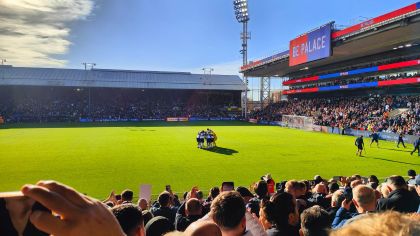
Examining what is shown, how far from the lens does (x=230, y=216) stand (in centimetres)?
342

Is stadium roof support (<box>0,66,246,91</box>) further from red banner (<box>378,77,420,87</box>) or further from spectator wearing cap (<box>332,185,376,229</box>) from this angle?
spectator wearing cap (<box>332,185,376,229</box>)

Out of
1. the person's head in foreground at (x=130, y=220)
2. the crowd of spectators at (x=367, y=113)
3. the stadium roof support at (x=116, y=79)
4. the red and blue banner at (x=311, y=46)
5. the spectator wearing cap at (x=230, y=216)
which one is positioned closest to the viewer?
the spectator wearing cap at (x=230, y=216)

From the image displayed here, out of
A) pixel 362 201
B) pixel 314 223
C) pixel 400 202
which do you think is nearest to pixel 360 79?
pixel 400 202

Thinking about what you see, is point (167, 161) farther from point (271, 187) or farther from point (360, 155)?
point (360, 155)

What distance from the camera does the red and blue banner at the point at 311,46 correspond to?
4706 centimetres

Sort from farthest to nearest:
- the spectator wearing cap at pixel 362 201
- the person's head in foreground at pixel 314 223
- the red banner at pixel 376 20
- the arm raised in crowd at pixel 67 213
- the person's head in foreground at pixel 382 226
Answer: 1. the red banner at pixel 376 20
2. the spectator wearing cap at pixel 362 201
3. the person's head in foreground at pixel 314 223
4. the person's head in foreground at pixel 382 226
5. the arm raised in crowd at pixel 67 213

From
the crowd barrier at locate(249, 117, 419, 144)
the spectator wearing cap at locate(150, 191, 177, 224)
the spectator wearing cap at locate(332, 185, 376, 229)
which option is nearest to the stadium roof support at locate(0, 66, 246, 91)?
the crowd barrier at locate(249, 117, 419, 144)

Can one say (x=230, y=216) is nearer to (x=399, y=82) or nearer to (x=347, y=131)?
(x=347, y=131)

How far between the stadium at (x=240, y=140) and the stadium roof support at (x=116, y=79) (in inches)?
14.3

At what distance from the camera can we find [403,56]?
50.7 metres

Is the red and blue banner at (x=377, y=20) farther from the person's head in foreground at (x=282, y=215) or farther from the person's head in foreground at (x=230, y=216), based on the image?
the person's head in foreground at (x=230, y=216)

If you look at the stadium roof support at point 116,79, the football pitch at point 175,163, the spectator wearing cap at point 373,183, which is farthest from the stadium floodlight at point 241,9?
the spectator wearing cap at point 373,183

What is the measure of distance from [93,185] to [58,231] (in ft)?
51.6

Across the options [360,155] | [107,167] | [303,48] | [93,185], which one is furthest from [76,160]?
[303,48]
